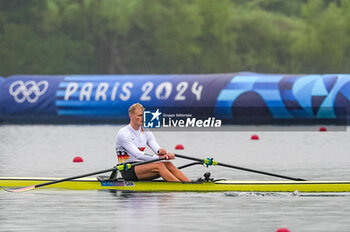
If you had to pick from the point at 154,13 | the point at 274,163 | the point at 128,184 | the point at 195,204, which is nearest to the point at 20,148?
the point at 274,163

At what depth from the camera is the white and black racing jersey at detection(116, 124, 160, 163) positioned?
52.7ft

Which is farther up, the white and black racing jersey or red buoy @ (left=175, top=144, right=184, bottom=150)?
red buoy @ (left=175, top=144, right=184, bottom=150)

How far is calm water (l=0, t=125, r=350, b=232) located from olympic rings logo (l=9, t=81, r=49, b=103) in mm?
11581

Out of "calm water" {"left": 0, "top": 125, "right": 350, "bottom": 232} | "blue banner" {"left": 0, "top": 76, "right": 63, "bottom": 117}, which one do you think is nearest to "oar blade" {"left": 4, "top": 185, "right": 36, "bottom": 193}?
"calm water" {"left": 0, "top": 125, "right": 350, "bottom": 232}

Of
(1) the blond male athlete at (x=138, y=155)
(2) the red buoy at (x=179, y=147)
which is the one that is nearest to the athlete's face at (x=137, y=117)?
(1) the blond male athlete at (x=138, y=155)

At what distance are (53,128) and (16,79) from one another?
3615 mm

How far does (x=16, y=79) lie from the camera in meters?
38.7

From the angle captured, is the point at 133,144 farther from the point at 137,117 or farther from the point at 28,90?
the point at 28,90

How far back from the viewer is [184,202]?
14.6 meters

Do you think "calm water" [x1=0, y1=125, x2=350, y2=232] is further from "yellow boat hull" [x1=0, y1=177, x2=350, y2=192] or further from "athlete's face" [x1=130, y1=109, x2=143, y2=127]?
"athlete's face" [x1=130, y1=109, x2=143, y2=127]

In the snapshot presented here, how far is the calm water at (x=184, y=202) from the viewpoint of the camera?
12445 mm

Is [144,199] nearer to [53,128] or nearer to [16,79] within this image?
[53,128]

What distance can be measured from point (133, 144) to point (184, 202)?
6.42ft

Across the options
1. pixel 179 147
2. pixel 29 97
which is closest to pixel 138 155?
pixel 179 147
